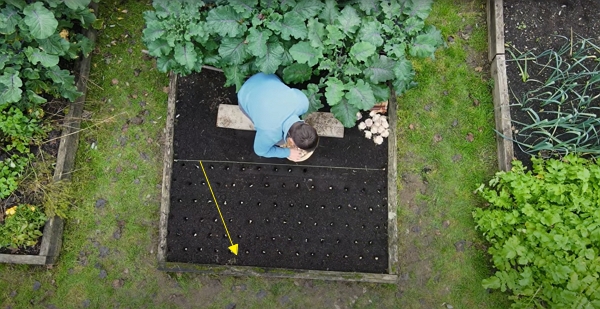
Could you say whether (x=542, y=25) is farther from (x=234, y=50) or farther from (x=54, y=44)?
(x=54, y=44)

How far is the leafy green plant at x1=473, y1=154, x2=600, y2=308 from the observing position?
3762 millimetres

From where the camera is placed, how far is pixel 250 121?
4.30 meters

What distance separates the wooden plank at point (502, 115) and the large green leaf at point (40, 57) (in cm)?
385

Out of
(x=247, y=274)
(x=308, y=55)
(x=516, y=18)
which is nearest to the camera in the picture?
(x=308, y=55)

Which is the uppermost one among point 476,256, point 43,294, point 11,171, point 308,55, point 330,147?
point 308,55

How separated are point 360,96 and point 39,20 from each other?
2.52m

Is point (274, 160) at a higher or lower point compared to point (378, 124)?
lower

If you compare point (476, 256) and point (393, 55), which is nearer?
point (393, 55)

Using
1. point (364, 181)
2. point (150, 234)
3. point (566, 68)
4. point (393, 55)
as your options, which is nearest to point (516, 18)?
point (566, 68)

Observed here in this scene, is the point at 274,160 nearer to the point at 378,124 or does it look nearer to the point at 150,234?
the point at 378,124

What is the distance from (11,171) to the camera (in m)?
4.24

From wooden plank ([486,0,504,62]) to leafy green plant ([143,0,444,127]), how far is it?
846mm

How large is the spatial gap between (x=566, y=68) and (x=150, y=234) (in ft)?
13.5

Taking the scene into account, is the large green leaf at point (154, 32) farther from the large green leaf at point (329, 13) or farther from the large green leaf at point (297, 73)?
the large green leaf at point (329, 13)
